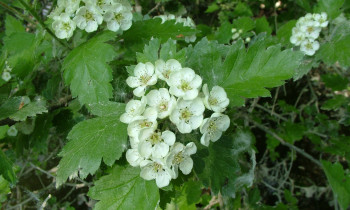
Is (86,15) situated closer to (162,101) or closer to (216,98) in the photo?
(162,101)

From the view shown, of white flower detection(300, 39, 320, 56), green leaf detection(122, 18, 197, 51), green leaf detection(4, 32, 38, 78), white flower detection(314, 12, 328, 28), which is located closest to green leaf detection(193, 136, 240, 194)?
green leaf detection(122, 18, 197, 51)

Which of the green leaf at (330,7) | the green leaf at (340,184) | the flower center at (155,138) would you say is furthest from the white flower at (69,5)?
the green leaf at (340,184)

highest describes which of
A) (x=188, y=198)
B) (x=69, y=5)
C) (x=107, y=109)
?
(x=69, y=5)

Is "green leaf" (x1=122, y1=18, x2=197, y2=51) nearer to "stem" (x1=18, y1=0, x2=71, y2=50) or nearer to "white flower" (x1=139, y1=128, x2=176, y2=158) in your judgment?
"stem" (x1=18, y1=0, x2=71, y2=50)

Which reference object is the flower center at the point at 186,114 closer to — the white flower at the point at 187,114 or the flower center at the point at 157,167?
the white flower at the point at 187,114

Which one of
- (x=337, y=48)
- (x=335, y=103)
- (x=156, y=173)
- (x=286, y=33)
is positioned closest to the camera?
(x=156, y=173)

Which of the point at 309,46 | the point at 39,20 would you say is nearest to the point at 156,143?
the point at 39,20
